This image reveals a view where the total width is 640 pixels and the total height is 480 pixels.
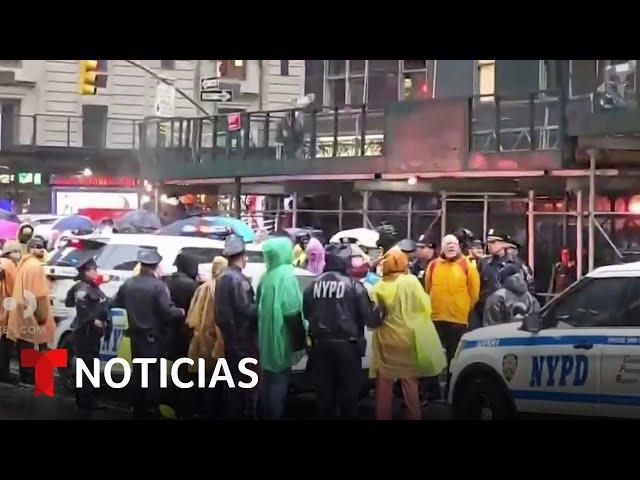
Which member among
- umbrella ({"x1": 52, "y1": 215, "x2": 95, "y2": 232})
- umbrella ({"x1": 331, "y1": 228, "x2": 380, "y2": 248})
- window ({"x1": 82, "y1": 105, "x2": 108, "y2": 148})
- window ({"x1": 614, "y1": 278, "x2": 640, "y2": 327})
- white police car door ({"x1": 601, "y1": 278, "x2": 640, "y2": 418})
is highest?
window ({"x1": 82, "y1": 105, "x2": 108, "y2": 148})

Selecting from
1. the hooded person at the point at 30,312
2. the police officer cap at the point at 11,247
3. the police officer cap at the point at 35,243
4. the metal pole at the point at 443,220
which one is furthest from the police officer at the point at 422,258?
the police officer cap at the point at 11,247

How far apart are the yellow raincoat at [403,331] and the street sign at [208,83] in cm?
182

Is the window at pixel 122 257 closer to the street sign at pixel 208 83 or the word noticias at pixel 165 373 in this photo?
the word noticias at pixel 165 373

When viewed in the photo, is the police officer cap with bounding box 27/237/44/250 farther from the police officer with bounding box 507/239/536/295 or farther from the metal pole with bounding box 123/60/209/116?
the police officer with bounding box 507/239/536/295

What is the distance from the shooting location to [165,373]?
7859 mm

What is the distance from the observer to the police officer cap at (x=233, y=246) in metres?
7.98

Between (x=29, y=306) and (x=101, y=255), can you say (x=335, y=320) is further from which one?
(x=29, y=306)

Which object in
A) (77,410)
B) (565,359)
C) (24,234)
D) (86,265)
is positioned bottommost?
(77,410)

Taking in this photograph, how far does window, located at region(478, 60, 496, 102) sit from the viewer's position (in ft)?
26.4

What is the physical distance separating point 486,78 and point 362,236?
139 cm

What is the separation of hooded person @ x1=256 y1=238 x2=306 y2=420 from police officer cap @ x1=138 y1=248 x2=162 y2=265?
872 mm

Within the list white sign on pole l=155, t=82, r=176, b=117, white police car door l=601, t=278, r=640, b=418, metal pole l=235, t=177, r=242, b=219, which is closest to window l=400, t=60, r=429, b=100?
metal pole l=235, t=177, r=242, b=219

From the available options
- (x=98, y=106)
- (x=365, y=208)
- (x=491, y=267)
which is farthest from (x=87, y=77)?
(x=491, y=267)
